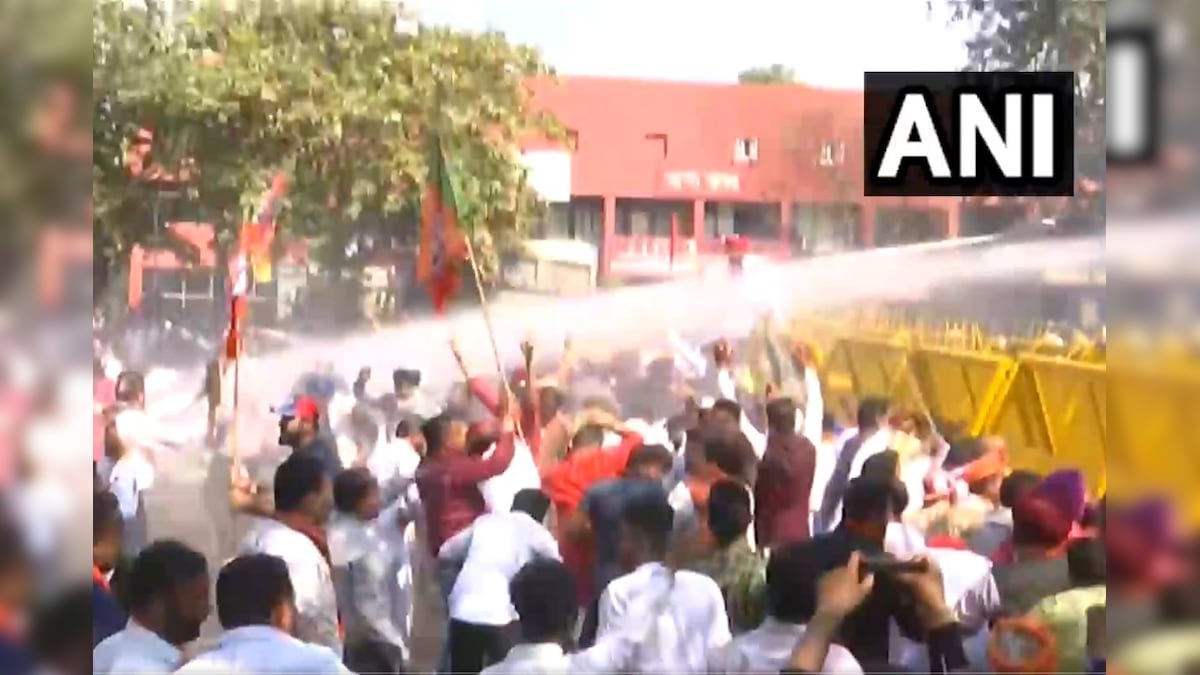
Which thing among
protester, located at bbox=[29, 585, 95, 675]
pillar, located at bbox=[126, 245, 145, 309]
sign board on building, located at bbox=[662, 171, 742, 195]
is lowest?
protester, located at bbox=[29, 585, 95, 675]

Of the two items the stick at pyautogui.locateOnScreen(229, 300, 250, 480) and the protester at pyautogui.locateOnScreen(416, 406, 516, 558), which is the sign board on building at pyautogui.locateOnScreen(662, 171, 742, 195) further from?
the stick at pyautogui.locateOnScreen(229, 300, 250, 480)

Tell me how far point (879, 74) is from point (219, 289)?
1536mm

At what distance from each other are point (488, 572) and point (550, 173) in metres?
0.90

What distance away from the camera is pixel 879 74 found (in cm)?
495

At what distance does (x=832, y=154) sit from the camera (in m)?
4.99

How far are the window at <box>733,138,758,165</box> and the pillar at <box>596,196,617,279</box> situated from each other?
295mm

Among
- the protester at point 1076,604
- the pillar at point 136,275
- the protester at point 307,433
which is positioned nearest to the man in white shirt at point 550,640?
the protester at point 307,433

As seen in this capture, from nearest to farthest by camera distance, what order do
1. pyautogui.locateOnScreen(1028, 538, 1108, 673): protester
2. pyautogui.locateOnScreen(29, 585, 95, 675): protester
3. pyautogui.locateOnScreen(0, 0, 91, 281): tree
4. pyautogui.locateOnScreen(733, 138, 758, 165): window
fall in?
pyautogui.locateOnScreen(0, 0, 91, 281): tree
pyautogui.locateOnScreen(29, 585, 95, 675): protester
pyautogui.locateOnScreen(1028, 538, 1108, 673): protester
pyautogui.locateOnScreen(733, 138, 758, 165): window

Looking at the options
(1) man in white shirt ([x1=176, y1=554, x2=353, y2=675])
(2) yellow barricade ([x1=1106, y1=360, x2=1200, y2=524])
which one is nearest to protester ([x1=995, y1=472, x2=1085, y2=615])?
(2) yellow barricade ([x1=1106, y1=360, x2=1200, y2=524])

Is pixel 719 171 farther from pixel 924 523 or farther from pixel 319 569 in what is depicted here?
pixel 319 569

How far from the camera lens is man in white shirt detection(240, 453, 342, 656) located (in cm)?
493

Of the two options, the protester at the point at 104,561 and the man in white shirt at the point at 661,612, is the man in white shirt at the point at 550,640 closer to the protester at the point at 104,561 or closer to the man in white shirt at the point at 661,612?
the man in white shirt at the point at 661,612

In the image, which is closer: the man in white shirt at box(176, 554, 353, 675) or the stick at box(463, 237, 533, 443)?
the man in white shirt at box(176, 554, 353, 675)

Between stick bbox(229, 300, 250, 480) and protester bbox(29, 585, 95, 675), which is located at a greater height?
stick bbox(229, 300, 250, 480)
